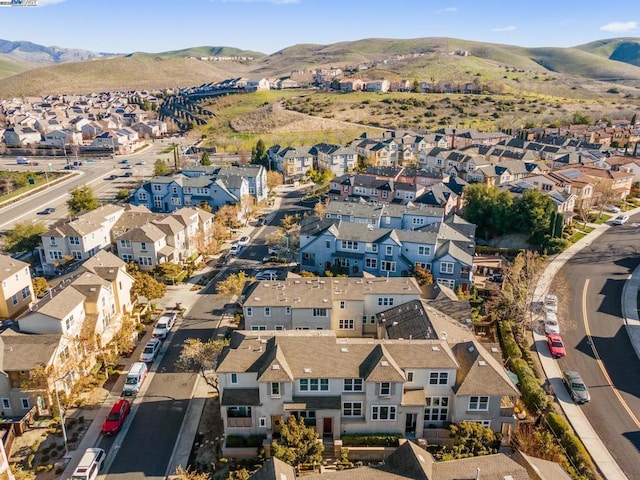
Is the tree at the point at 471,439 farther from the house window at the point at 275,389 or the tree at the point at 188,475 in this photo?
the tree at the point at 188,475

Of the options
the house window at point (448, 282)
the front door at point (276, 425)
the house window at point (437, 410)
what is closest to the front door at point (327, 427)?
the front door at point (276, 425)

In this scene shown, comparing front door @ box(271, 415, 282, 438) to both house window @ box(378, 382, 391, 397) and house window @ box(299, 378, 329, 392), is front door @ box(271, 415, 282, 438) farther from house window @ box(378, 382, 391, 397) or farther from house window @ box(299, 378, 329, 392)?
house window @ box(378, 382, 391, 397)

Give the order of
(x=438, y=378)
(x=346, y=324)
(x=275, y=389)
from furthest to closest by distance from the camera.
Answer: (x=346, y=324) → (x=438, y=378) → (x=275, y=389)

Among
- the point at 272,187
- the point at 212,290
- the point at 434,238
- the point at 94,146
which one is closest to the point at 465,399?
the point at 434,238

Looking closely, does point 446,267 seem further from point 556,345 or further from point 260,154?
point 260,154

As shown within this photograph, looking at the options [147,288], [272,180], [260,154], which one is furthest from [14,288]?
[260,154]

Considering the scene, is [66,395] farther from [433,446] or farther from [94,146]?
[94,146]

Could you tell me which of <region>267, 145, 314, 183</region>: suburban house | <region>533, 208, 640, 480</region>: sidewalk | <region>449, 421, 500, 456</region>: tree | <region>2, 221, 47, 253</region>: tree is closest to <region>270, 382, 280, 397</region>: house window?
<region>449, 421, 500, 456</region>: tree
